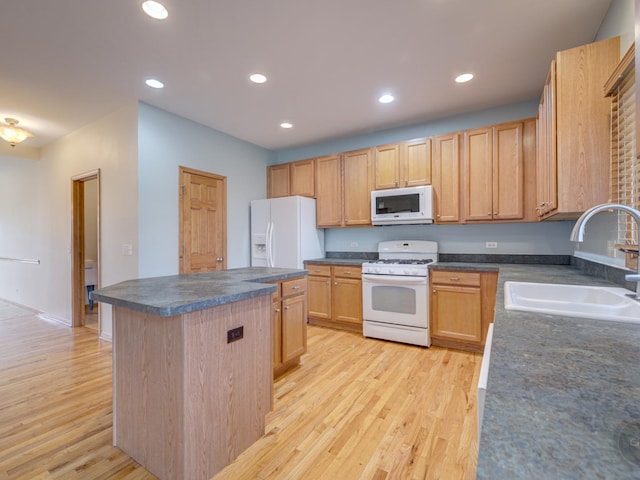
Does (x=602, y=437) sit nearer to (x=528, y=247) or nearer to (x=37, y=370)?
(x=528, y=247)

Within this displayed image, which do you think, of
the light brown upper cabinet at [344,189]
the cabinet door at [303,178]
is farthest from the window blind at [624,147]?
the cabinet door at [303,178]

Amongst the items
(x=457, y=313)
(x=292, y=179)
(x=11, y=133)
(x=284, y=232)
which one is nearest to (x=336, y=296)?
(x=284, y=232)

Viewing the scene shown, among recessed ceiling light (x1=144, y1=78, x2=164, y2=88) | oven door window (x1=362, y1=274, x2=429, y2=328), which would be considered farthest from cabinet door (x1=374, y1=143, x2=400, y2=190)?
recessed ceiling light (x1=144, y1=78, x2=164, y2=88)

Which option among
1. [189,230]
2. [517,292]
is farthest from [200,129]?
[517,292]

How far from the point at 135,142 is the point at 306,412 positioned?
314 centimetres

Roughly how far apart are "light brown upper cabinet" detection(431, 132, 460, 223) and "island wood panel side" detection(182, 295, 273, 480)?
8.29 feet

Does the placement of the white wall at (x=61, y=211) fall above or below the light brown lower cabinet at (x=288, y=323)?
above

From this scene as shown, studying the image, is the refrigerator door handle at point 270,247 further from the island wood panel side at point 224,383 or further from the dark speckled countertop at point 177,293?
the island wood panel side at point 224,383

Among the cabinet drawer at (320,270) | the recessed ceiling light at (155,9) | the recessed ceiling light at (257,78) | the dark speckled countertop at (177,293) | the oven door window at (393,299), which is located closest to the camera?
the dark speckled countertop at (177,293)

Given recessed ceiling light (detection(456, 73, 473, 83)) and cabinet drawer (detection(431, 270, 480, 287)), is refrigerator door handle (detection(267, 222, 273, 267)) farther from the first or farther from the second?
recessed ceiling light (detection(456, 73, 473, 83))

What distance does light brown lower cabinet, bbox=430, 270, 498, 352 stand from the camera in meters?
3.05

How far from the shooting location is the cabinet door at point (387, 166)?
150 inches

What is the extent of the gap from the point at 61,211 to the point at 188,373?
4.39 meters

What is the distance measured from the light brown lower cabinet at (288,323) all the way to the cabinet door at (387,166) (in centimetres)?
185
